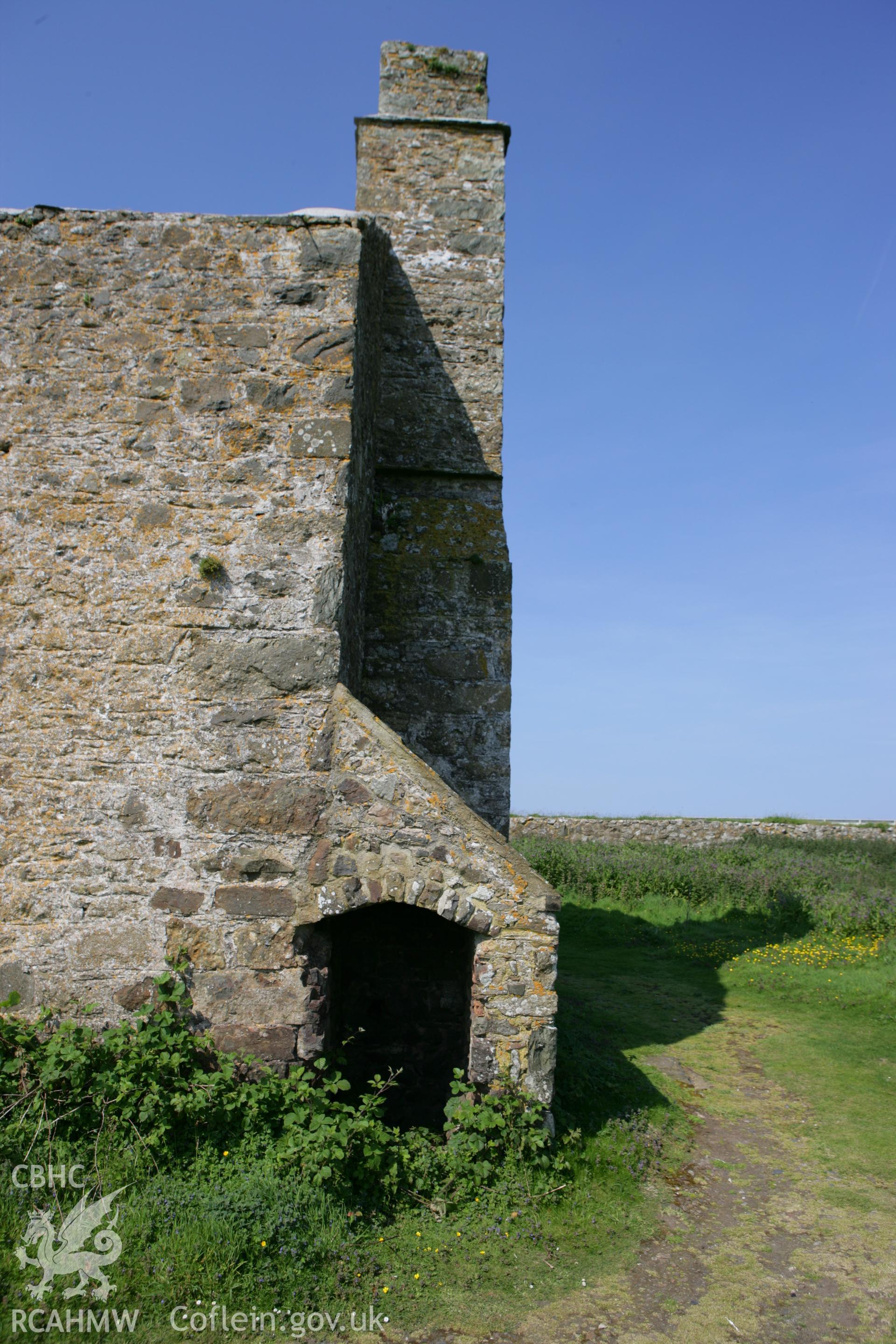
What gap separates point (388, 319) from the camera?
24.8 ft

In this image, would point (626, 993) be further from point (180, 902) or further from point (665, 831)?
point (665, 831)

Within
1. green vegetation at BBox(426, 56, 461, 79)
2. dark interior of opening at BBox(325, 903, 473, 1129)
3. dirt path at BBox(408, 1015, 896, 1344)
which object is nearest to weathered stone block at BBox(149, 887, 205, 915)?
dark interior of opening at BBox(325, 903, 473, 1129)

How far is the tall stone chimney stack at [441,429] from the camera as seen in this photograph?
6.78 m

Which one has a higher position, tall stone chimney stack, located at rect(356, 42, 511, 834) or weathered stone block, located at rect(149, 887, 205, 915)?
tall stone chimney stack, located at rect(356, 42, 511, 834)

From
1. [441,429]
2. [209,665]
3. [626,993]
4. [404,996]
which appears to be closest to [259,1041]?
[404,996]

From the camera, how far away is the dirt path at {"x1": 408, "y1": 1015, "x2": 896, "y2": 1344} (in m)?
3.57

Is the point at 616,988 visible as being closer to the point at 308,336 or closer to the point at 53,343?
the point at 308,336

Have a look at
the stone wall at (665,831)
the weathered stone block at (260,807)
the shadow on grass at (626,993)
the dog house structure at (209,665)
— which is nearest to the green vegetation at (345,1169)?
the shadow on grass at (626,993)

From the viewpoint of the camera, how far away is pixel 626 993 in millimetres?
8984

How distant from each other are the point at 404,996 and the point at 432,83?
334 inches

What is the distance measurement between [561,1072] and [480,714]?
8.88ft

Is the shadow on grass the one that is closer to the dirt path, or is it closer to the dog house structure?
the dirt path

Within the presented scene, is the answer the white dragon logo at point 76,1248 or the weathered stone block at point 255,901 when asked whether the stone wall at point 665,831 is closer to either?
the weathered stone block at point 255,901

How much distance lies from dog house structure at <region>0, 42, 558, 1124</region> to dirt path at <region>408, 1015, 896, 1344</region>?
3.29 ft
